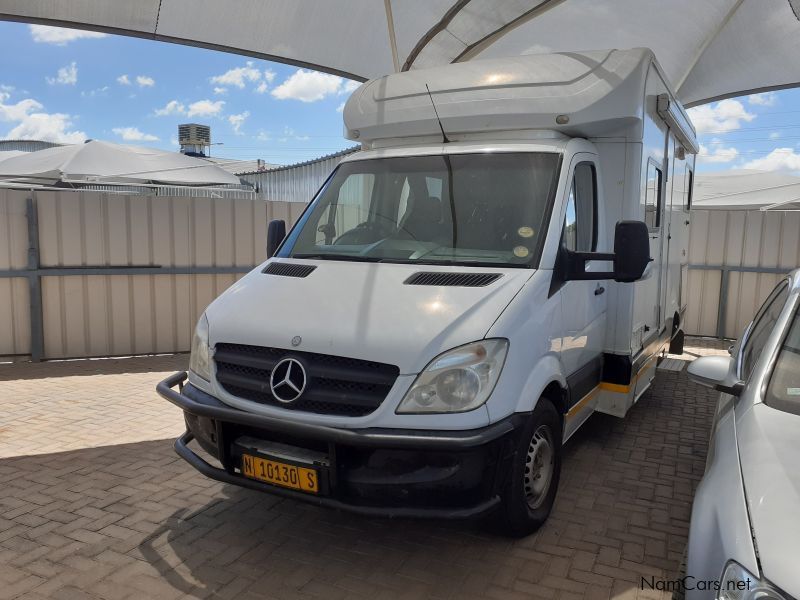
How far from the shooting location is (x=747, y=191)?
1705 cm

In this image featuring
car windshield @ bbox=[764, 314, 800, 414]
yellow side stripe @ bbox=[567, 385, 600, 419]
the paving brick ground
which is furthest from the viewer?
yellow side stripe @ bbox=[567, 385, 600, 419]

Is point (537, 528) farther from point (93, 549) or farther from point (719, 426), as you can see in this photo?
point (93, 549)

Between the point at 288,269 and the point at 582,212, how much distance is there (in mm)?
1966

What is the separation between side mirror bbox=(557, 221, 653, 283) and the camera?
3.77 meters

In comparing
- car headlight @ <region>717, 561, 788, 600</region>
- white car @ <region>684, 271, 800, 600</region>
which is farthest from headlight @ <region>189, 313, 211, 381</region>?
car headlight @ <region>717, 561, 788, 600</region>

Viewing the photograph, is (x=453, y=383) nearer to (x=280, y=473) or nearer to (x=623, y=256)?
(x=280, y=473)

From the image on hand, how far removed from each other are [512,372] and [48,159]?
14165 mm

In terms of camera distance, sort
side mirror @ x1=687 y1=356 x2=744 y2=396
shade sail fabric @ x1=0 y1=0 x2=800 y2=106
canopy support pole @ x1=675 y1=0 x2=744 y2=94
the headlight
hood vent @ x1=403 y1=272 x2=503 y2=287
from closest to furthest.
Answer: side mirror @ x1=687 y1=356 x2=744 y2=396 → hood vent @ x1=403 y1=272 x2=503 y2=287 → the headlight → shade sail fabric @ x1=0 y1=0 x2=800 y2=106 → canopy support pole @ x1=675 y1=0 x2=744 y2=94

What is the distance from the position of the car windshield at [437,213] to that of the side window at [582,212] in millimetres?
214

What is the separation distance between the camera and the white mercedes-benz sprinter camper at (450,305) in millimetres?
3105

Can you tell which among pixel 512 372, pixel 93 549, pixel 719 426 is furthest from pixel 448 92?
pixel 93 549

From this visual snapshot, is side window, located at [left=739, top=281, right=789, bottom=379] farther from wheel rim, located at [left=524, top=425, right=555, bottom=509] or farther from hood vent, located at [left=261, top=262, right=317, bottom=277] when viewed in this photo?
hood vent, located at [left=261, top=262, right=317, bottom=277]

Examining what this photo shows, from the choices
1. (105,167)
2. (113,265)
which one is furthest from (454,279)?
(105,167)

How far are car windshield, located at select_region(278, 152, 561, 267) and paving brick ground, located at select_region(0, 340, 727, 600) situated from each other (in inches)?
64.5
